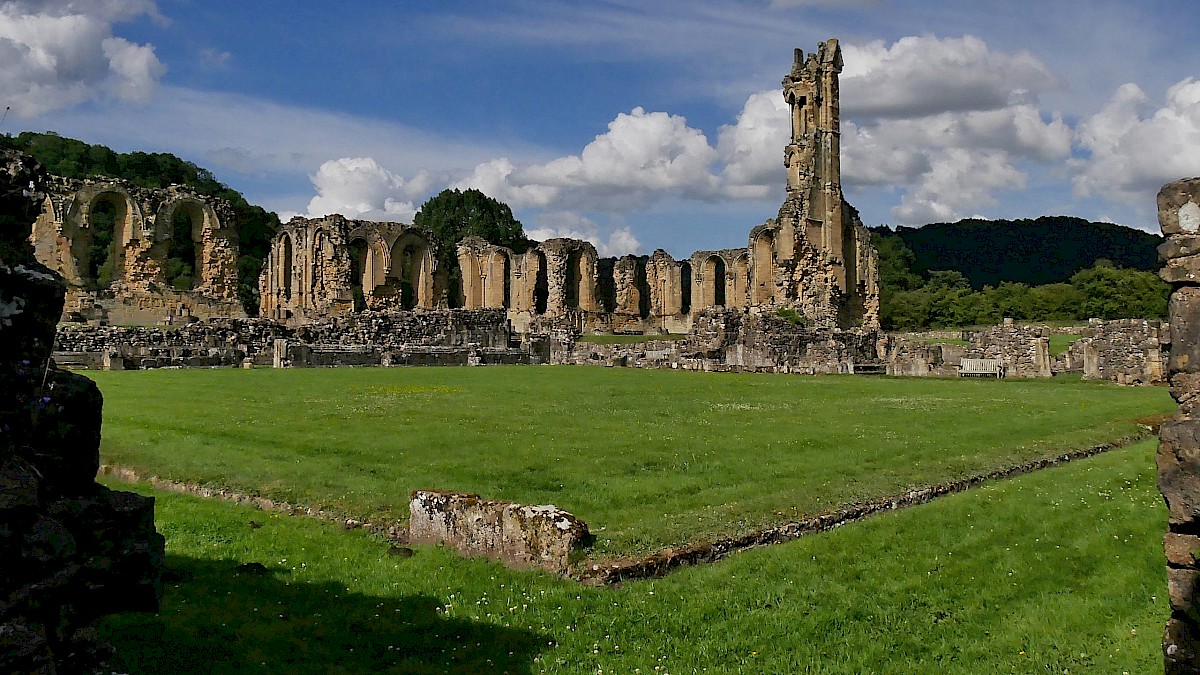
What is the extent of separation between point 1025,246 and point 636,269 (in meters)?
90.1

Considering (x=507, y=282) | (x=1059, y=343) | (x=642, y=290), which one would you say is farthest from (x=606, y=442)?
(x=642, y=290)

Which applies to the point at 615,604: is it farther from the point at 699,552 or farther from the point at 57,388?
the point at 57,388

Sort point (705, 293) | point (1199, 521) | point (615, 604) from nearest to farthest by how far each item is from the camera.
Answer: point (1199, 521) → point (615, 604) → point (705, 293)

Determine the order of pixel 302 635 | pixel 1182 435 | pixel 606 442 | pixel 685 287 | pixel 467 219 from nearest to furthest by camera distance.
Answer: pixel 1182 435 < pixel 302 635 < pixel 606 442 < pixel 685 287 < pixel 467 219

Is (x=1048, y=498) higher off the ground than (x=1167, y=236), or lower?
lower

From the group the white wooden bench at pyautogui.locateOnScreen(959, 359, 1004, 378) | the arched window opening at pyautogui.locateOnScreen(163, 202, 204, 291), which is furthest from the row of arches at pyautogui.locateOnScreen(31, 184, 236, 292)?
the white wooden bench at pyautogui.locateOnScreen(959, 359, 1004, 378)

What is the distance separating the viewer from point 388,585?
6.27 meters

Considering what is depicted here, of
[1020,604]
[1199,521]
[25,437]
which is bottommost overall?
[1020,604]

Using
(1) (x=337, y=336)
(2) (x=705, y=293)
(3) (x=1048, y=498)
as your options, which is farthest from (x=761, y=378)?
(2) (x=705, y=293)

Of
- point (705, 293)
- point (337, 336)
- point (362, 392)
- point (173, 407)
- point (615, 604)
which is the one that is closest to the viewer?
point (615, 604)

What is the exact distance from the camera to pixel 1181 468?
400 centimetres

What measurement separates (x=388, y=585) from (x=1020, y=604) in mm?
4435

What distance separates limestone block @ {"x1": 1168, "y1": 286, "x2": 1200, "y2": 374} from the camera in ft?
13.9

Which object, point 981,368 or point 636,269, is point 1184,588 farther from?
point 636,269
